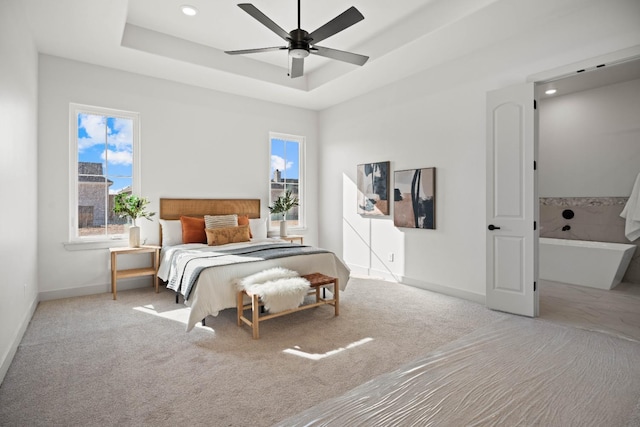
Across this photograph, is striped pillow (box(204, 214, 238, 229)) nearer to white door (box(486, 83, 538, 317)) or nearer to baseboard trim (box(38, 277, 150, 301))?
baseboard trim (box(38, 277, 150, 301))

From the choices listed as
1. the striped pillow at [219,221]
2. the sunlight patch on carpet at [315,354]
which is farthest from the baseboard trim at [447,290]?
the striped pillow at [219,221]

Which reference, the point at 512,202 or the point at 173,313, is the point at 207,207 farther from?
the point at 512,202

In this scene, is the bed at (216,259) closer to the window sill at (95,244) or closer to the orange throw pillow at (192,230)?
A: the orange throw pillow at (192,230)

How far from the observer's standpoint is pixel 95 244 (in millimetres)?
4348

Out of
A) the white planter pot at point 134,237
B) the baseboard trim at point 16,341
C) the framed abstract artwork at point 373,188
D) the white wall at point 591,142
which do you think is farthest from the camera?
the framed abstract artwork at point 373,188

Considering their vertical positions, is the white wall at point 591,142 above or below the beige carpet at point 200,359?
above

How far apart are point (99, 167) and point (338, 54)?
11.2ft

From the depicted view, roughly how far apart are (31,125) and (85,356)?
250 centimetres

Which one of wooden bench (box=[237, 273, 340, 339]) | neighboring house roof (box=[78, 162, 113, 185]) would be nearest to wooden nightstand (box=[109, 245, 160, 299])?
neighboring house roof (box=[78, 162, 113, 185])

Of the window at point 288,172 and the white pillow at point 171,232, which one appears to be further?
the window at point 288,172

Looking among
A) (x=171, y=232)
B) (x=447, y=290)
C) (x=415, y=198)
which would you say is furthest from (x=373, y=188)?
(x=171, y=232)

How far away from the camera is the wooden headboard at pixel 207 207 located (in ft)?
16.0

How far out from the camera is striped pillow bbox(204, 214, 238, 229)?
4.82 meters

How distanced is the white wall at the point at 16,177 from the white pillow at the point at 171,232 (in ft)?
4.43
